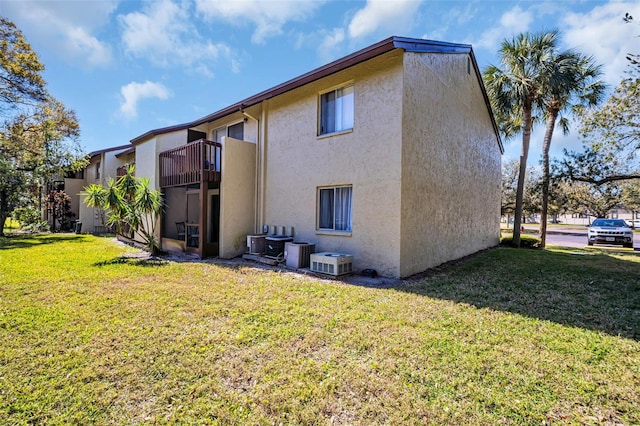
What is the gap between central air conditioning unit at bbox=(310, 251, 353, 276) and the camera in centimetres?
789

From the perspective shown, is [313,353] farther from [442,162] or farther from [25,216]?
[25,216]

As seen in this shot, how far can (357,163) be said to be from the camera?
339 inches

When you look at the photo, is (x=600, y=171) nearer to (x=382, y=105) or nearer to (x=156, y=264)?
(x=382, y=105)

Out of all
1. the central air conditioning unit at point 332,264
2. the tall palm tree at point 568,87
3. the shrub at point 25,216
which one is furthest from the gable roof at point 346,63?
the shrub at point 25,216

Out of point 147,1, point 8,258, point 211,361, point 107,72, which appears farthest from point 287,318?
point 107,72

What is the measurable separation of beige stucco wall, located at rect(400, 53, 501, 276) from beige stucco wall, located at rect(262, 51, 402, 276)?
0.35 metres

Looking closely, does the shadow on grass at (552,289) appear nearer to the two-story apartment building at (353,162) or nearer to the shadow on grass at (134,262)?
the two-story apartment building at (353,162)

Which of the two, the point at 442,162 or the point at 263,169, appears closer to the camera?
the point at 442,162

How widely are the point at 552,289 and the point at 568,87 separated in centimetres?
1158

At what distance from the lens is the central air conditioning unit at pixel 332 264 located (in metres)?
7.89

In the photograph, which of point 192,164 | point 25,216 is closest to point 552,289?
point 192,164

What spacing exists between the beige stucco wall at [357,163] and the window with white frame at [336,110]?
228 millimetres

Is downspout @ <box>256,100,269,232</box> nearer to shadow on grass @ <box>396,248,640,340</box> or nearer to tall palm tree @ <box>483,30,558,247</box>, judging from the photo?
shadow on grass @ <box>396,248,640,340</box>

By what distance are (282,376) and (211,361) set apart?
2.94 feet
